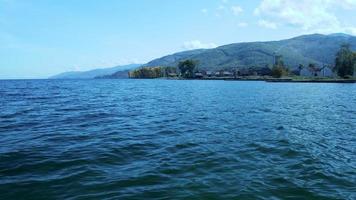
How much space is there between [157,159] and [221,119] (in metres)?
14.7

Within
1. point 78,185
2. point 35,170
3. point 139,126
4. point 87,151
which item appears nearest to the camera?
point 78,185

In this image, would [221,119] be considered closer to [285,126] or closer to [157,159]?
[285,126]

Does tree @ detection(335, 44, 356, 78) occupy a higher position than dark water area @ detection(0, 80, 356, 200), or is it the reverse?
tree @ detection(335, 44, 356, 78)

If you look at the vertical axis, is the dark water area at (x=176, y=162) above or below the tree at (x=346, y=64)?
below

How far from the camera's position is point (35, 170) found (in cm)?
1256

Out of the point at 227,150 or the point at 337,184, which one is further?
the point at 227,150

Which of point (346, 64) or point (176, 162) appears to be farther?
point (346, 64)

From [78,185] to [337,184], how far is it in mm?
8218

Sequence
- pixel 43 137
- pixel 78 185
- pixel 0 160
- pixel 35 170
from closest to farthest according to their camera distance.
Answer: pixel 78 185
pixel 35 170
pixel 0 160
pixel 43 137

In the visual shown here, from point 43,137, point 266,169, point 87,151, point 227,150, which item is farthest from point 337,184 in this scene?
point 43,137

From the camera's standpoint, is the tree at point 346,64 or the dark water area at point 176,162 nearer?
the dark water area at point 176,162

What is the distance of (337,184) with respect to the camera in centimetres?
1128

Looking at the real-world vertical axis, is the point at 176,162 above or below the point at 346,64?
below

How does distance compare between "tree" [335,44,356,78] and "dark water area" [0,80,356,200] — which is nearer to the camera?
"dark water area" [0,80,356,200]
